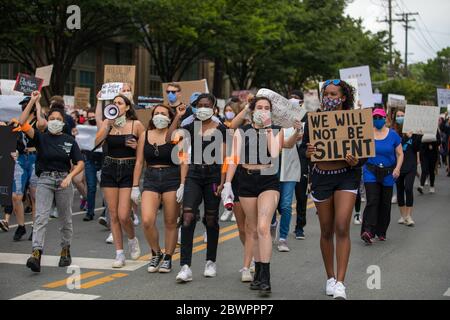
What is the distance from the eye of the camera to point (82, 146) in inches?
552

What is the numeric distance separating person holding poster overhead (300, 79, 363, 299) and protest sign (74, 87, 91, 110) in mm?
14725

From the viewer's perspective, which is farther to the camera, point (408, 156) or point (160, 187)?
point (408, 156)

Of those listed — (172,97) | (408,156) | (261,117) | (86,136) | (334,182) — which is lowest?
(334,182)

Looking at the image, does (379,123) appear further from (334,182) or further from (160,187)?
(334,182)

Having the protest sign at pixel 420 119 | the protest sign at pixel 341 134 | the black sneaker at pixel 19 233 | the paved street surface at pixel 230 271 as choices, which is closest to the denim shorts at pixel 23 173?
the black sneaker at pixel 19 233

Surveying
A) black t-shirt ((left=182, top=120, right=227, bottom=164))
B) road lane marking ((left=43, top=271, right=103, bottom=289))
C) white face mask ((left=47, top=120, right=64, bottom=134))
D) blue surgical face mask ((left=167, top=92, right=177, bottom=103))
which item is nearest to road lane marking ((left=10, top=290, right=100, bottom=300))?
road lane marking ((left=43, top=271, right=103, bottom=289))

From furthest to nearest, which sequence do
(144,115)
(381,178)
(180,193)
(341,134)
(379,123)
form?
(144,115), (379,123), (381,178), (180,193), (341,134)

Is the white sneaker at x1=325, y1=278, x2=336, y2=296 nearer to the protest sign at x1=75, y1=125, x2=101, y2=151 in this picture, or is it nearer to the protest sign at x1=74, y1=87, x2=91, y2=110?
the protest sign at x1=75, y1=125, x2=101, y2=151

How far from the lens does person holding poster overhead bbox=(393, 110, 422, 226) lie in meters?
12.8

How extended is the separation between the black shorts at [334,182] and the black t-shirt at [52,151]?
10.6 ft

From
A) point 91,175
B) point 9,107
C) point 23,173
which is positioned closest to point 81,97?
point 91,175

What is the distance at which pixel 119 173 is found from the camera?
28.8 feet

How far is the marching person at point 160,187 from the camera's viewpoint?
842 cm

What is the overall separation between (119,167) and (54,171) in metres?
0.78
